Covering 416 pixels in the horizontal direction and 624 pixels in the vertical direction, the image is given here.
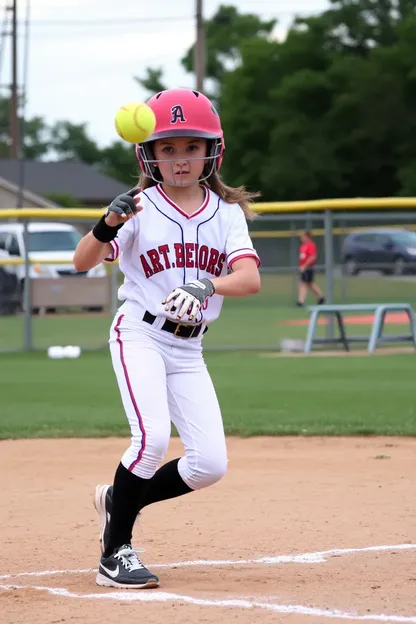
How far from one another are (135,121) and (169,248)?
0.50 metres

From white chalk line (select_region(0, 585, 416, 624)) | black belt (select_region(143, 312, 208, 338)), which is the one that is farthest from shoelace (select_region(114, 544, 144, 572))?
black belt (select_region(143, 312, 208, 338))

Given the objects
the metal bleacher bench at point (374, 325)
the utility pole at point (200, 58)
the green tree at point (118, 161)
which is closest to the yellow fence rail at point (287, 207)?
the metal bleacher bench at point (374, 325)

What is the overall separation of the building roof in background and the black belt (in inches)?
2201

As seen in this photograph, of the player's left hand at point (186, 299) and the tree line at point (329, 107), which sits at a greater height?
the tree line at point (329, 107)

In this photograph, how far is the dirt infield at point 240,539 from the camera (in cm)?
401

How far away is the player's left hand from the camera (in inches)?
160

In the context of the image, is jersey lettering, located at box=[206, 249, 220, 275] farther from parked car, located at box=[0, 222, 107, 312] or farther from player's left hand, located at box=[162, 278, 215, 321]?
parked car, located at box=[0, 222, 107, 312]

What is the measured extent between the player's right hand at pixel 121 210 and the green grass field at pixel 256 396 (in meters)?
4.41

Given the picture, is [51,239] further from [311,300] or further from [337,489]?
[337,489]

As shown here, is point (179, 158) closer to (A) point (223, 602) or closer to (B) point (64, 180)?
(A) point (223, 602)

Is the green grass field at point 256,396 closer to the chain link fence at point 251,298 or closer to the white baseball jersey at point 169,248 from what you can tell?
the chain link fence at point 251,298

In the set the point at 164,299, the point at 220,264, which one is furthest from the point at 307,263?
the point at 164,299

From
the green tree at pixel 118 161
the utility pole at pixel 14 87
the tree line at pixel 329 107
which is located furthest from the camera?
the green tree at pixel 118 161

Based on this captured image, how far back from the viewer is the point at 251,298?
2103cm
